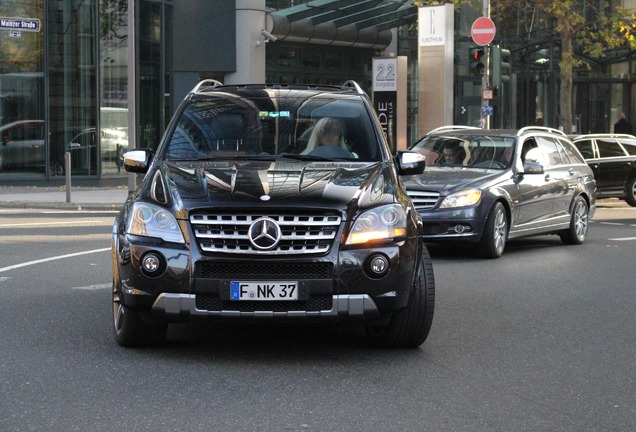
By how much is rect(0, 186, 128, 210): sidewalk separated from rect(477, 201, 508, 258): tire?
10749 mm

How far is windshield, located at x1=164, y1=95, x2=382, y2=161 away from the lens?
27.7 feet

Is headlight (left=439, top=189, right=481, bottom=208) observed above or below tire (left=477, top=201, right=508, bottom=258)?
above

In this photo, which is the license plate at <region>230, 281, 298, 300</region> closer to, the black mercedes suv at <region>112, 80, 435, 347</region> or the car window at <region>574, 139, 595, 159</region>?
the black mercedes suv at <region>112, 80, 435, 347</region>

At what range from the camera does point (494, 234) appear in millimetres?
13578

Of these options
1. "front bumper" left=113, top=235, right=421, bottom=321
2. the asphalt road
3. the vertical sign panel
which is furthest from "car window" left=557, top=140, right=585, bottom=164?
the vertical sign panel

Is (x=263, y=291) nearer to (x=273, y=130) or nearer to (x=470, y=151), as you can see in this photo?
(x=273, y=130)

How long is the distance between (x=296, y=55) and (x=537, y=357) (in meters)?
31.1

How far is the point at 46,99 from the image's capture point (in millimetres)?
28641

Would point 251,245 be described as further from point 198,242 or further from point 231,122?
point 231,122

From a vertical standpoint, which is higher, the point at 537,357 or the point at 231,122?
the point at 231,122

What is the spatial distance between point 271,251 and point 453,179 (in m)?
7.05

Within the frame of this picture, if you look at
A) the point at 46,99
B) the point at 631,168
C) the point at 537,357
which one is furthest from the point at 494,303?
the point at 46,99

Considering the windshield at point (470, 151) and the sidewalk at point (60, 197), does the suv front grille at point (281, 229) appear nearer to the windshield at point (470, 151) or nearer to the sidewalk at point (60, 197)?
the windshield at point (470, 151)

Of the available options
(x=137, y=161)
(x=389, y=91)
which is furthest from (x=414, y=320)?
(x=389, y=91)
